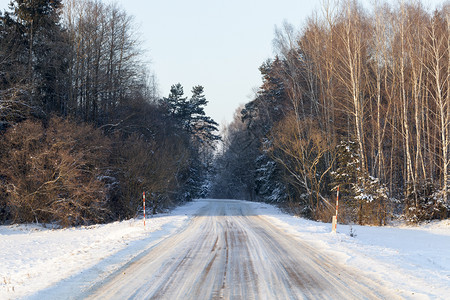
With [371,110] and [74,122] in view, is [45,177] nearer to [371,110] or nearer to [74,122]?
[74,122]

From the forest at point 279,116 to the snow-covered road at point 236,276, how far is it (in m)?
12.4

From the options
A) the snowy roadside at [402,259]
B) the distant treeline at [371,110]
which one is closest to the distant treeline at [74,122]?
the distant treeline at [371,110]

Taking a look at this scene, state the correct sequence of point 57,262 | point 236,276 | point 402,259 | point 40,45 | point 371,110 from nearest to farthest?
point 236,276, point 57,262, point 402,259, point 371,110, point 40,45

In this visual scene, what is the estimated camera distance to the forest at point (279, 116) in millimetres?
20344

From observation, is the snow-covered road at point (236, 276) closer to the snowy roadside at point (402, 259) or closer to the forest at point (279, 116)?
the snowy roadside at point (402, 259)

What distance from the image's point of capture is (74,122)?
22.5 metres

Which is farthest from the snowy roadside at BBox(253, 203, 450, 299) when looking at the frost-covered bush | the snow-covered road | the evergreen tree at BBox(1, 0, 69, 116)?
the evergreen tree at BBox(1, 0, 69, 116)

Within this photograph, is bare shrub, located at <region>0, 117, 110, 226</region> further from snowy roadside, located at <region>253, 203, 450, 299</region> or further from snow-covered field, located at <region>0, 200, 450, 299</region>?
snowy roadside, located at <region>253, 203, 450, 299</region>

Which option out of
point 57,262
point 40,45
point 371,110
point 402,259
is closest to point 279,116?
point 371,110

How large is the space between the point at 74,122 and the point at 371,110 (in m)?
19.2

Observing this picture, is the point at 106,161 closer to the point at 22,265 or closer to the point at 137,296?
the point at 22,265

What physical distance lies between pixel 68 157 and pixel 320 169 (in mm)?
17265

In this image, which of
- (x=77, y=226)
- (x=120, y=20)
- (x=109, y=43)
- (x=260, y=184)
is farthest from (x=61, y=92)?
(x=260, y=184)

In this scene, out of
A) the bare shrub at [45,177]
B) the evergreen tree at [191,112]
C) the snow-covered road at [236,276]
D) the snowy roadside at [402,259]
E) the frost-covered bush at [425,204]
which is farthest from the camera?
the evergreen tree at [191,112]
